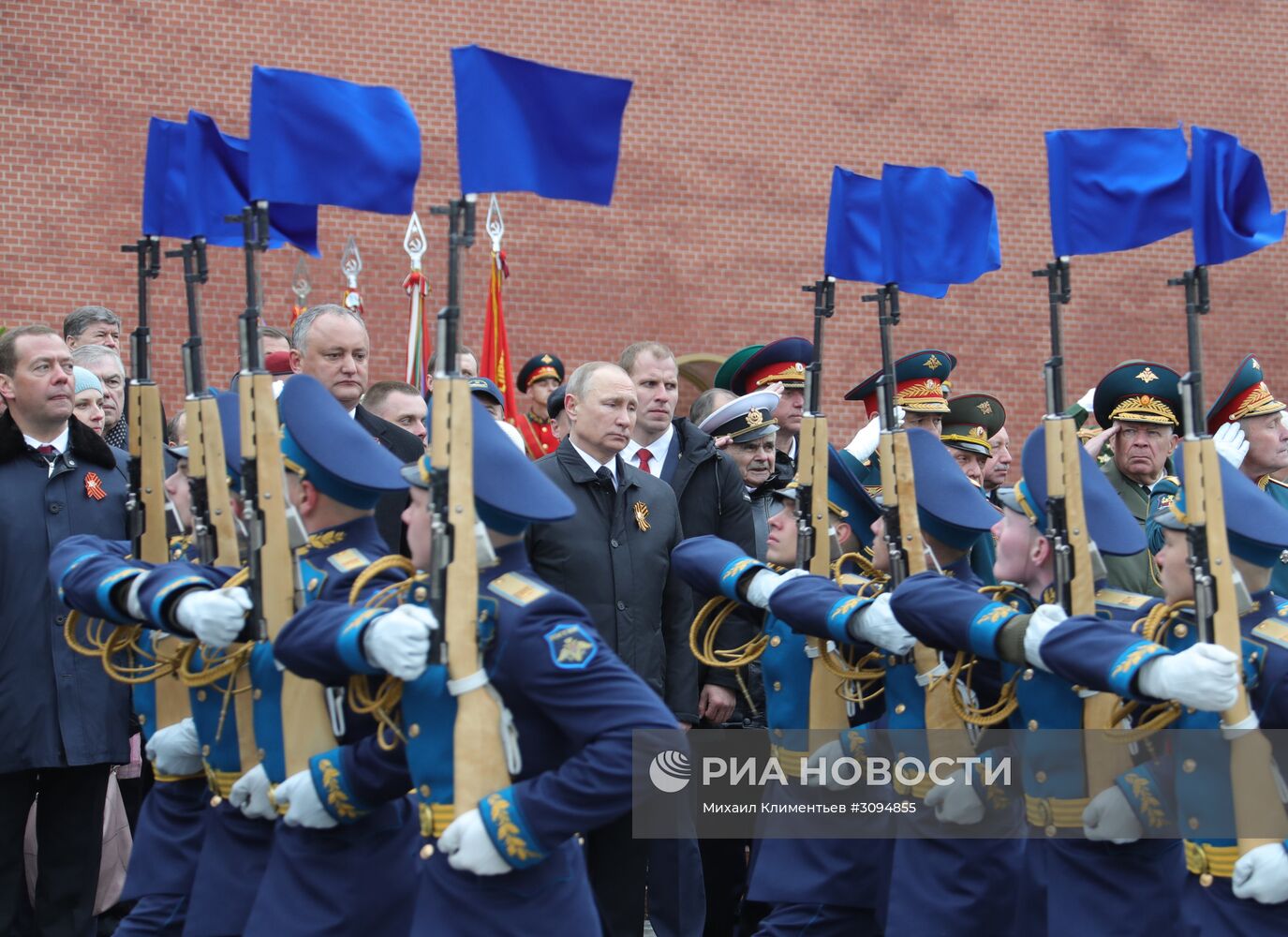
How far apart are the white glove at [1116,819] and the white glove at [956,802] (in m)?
0.51

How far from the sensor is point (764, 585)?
540 centimetres

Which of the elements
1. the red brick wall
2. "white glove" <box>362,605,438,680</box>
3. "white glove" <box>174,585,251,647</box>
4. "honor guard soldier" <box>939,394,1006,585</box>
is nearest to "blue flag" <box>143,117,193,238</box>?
"white glove" <box>174,585,251,647</box>

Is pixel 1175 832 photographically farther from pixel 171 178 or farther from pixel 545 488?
pixel 171 178

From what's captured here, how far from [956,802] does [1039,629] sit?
2.50ft

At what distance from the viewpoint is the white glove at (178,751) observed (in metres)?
4.97

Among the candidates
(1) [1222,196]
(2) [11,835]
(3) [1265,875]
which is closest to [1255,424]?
(1) [1222,196]

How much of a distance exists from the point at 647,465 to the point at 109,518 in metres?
2.03

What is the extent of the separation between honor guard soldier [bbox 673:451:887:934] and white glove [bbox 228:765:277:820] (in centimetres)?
161

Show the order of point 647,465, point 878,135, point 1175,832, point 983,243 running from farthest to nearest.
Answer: point 878,135, point 647,465, point 983,243, point 1175,832

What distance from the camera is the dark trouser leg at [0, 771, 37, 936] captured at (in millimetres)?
5871

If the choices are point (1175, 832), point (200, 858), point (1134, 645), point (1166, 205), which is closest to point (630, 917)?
point (200, 858)

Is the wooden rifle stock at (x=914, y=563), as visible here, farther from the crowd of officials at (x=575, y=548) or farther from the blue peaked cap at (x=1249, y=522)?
the blue peaked cap at (x=1249, y=522)

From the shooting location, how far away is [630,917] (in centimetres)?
597

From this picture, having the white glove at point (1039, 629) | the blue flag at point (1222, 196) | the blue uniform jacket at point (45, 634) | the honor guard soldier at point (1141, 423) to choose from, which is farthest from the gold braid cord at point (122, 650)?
the honor guard soldier at point (1141, 423)
